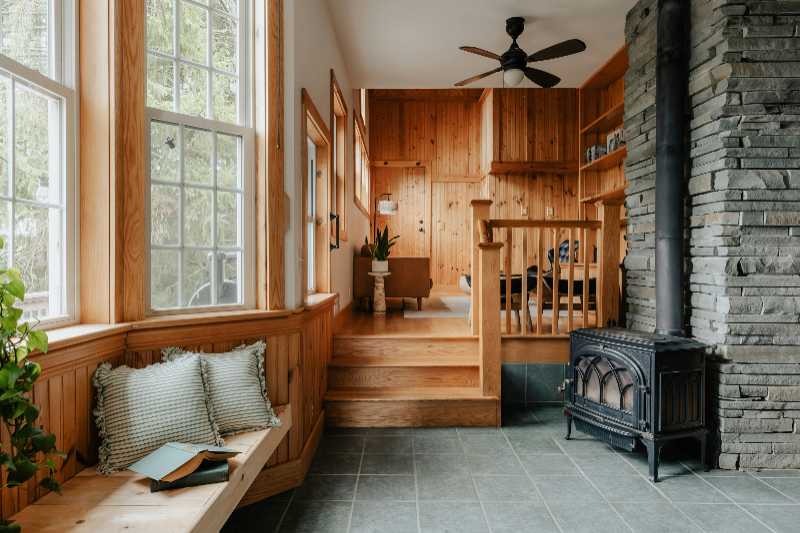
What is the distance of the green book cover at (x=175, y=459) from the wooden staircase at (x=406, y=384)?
1.71 m

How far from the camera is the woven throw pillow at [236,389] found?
6.46ft

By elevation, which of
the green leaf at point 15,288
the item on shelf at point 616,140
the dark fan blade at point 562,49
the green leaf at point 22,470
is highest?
the dark fan blade at point 562,49

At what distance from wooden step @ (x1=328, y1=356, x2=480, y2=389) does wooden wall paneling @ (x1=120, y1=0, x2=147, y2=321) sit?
1888 millimetres

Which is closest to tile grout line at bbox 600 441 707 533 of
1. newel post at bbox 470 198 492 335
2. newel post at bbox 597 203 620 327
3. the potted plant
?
newel post at bbox 597 203 620 327

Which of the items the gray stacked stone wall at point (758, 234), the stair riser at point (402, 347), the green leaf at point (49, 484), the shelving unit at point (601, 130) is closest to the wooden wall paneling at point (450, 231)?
the shelving unit at point (601, 130)

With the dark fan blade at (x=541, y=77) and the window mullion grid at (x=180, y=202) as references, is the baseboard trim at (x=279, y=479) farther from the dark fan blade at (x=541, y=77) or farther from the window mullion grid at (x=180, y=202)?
the dark fan blade at (x=541, y=77)

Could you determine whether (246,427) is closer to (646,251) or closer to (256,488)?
(256,488)

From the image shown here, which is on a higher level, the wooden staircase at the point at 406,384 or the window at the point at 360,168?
the window at the point at 360,168

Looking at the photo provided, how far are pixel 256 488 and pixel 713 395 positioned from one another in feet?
8.39

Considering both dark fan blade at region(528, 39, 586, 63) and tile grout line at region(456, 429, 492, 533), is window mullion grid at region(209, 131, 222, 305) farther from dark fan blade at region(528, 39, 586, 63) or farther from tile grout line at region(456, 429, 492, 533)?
dark fan blade at region(528, 39, 586, 63)

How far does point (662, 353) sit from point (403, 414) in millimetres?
1701

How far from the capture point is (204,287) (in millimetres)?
2240

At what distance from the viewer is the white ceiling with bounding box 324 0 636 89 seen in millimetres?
3816

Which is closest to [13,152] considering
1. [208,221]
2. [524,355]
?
[208,221]
